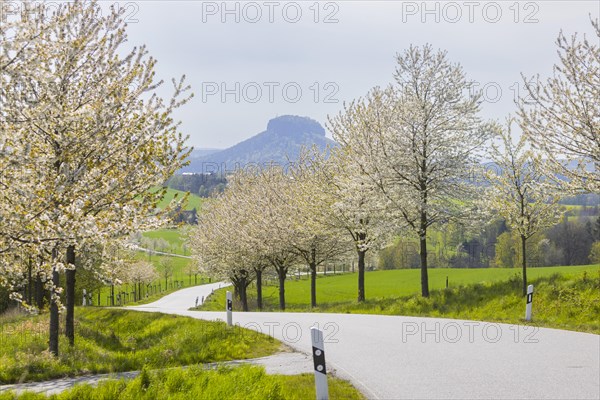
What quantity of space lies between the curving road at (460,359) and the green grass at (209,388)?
0.80m

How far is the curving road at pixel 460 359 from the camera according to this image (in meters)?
7.79

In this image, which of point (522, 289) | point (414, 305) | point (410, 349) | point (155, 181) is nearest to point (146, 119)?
point (155, 181)

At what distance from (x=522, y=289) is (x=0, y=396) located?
17.6 meters

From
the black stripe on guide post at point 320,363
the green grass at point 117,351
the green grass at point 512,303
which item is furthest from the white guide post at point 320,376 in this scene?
the green grass at point 512,303

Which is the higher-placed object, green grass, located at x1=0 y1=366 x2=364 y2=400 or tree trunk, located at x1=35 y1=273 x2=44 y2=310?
green grass, located at x1=0 y1=366 x2=364 y2=400

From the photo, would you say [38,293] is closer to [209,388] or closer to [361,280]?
[361,280]

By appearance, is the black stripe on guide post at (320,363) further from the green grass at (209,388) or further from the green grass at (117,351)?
the green grass at (117,351)

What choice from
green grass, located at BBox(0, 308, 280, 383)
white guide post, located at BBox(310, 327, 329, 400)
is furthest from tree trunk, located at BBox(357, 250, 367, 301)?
white guide post, located at BBox(310, 327, 329, 400)

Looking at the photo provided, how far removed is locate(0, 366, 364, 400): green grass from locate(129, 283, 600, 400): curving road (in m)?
0.80

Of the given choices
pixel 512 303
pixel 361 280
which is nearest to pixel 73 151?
pixel 512 303

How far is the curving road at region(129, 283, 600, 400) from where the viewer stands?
779 centimetres

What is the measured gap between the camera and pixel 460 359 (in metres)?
Answer: 10.1

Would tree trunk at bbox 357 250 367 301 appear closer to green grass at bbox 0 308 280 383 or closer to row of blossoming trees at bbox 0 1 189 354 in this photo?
green grass at bbox 0 308 280 383

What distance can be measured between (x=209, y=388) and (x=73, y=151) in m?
6.27
